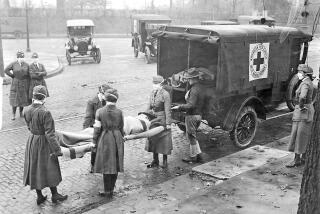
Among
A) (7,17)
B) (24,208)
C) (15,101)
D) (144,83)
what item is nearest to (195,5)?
(7,17)

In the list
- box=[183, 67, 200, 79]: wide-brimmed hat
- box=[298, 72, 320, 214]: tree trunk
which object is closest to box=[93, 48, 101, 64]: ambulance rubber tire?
box=[183, 67, 200, 79]: wide-brimmed hat

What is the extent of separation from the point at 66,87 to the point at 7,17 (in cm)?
3325

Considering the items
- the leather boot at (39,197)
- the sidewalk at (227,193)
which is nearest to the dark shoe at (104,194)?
the sidewalk at (227,193)

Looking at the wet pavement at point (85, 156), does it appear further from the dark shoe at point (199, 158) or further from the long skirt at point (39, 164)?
the long skirt at point (39, 164)

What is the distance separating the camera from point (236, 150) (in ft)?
30.7

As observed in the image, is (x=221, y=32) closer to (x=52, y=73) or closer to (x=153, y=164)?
(x=153, y=164)

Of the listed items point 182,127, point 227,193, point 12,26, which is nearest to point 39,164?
point 227,193

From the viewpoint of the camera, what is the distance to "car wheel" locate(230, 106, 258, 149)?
9156mm

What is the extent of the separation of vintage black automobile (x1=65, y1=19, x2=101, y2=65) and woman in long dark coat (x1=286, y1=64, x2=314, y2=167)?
17.1 metres

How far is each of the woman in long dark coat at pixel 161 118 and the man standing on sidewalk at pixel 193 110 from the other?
→ 46 cm

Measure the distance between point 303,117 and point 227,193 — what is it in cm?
236

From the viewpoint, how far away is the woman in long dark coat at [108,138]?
667 cm

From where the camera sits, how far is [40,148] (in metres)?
6.37

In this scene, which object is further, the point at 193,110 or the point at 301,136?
the point at 193,110
